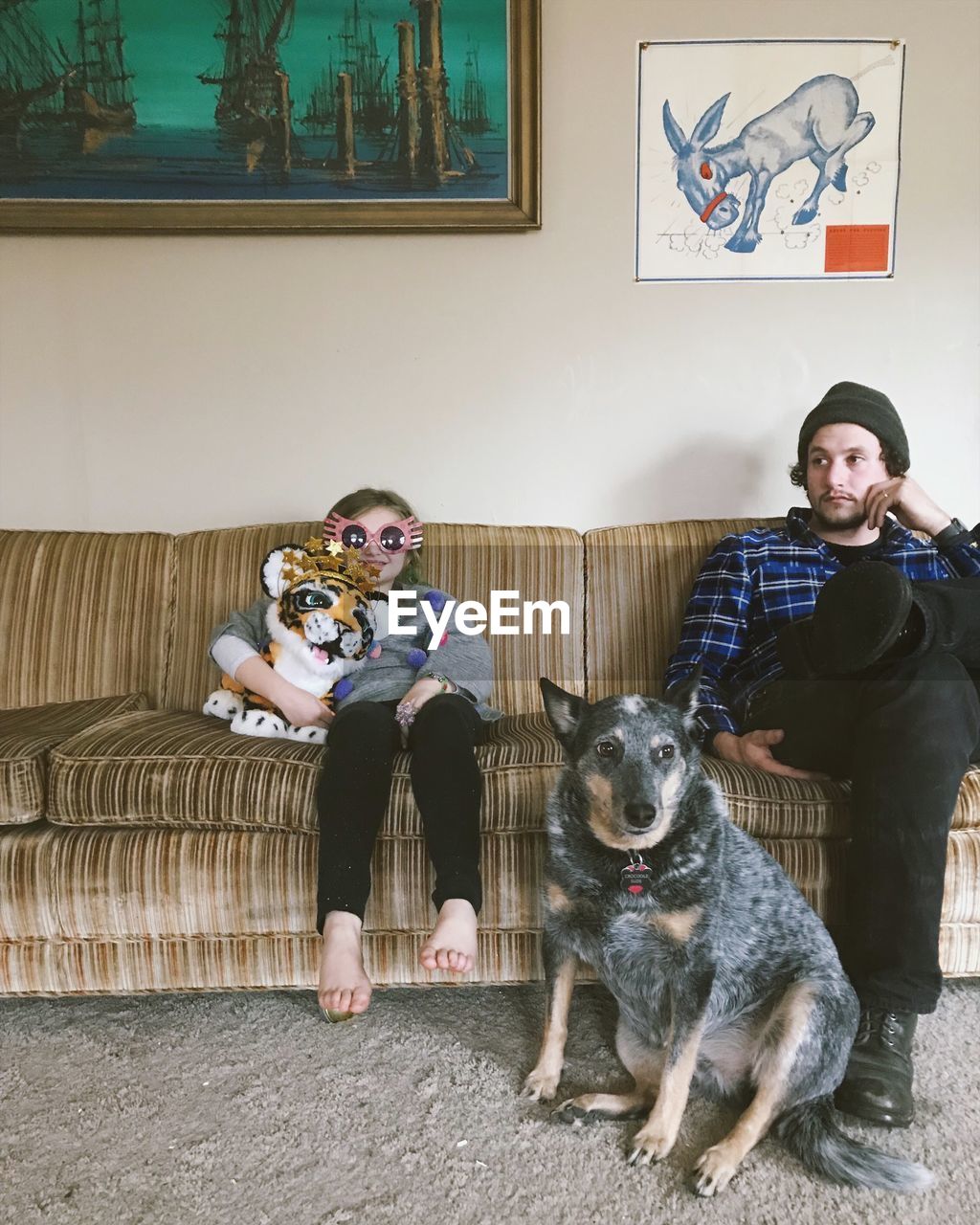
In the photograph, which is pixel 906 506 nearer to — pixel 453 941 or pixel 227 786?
pixel 453 941

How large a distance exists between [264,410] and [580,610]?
1166mm

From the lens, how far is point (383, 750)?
155 cm

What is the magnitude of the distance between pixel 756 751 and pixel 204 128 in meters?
2.28

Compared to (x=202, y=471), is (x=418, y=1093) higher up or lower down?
lower down

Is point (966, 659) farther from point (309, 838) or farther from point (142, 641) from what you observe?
point (142, 641)

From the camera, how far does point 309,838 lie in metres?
1.59

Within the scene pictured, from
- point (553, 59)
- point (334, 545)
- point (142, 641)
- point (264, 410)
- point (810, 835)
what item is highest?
point (553, 59)

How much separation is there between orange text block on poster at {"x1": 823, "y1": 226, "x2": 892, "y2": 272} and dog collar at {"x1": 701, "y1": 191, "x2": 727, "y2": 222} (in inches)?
13.0

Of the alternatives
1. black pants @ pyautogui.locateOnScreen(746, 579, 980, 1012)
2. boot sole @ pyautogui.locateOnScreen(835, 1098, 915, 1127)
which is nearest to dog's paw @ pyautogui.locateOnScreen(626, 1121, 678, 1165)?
boot sole @ pyautogui.locateOnScreen(835, 1098, 915, 1127)

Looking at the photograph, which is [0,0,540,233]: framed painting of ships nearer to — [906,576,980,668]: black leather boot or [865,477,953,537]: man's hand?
[865,477,953,537]: man's hand

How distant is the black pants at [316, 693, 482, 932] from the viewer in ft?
4.69

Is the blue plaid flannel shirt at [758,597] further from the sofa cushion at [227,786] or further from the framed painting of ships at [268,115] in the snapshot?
the framed painting of ships at [268,115]

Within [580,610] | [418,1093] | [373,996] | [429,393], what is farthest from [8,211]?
[418,1093]

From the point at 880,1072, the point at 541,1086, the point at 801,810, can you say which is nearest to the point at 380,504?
the point at 801,810
